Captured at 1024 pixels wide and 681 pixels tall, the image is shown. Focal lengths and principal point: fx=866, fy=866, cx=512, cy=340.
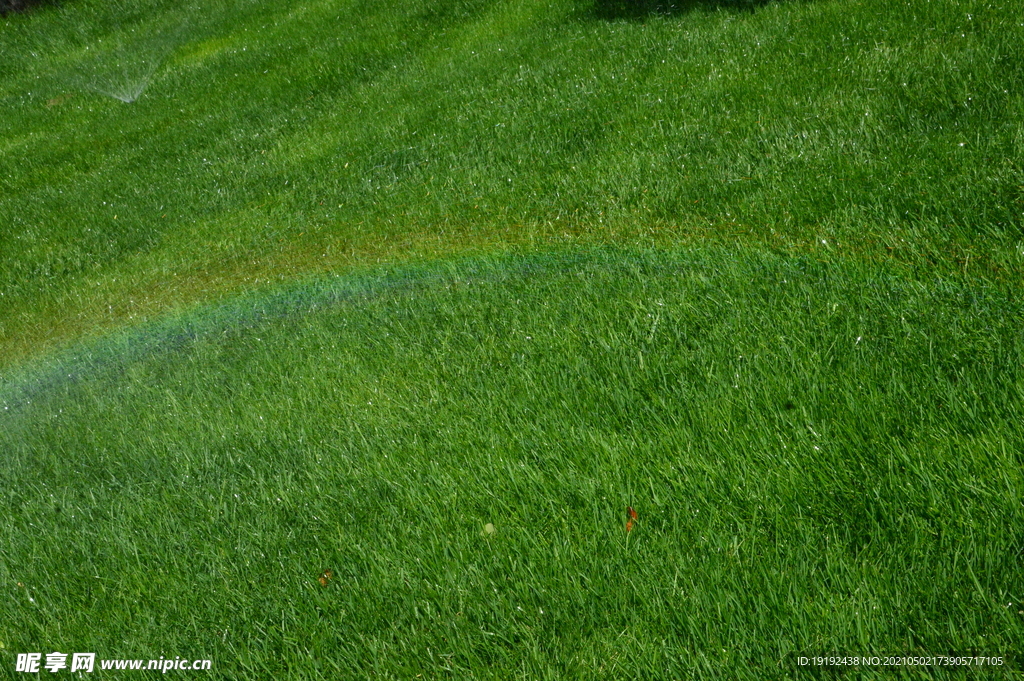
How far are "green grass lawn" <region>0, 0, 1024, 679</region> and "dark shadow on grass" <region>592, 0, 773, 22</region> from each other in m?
1.22

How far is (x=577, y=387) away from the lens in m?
4.18

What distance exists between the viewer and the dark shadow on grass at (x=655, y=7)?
35.3 feet

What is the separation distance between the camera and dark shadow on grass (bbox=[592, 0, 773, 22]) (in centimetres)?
1075

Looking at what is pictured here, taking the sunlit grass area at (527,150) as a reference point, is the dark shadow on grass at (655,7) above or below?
above

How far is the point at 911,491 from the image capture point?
9.71ft

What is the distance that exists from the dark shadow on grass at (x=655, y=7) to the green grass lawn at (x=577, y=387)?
4.01 feet

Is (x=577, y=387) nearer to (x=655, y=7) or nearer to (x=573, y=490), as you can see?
(x=573, y=490)

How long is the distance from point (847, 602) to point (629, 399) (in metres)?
1.49

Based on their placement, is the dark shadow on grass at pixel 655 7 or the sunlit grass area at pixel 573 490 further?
the dark shadow on grass at pixel 655 7

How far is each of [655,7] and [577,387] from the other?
9051 mm

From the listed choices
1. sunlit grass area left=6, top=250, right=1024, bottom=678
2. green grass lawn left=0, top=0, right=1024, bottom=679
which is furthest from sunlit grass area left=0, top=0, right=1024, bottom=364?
sunlit grass area left=6, top=250, right=1024, bottom=678

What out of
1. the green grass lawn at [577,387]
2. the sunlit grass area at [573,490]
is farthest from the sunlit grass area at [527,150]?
the sunlit grass area at [573,490]

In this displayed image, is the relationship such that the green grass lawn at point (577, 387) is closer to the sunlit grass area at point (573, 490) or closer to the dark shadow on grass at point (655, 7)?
the sunlit grass area at point (573, 490)

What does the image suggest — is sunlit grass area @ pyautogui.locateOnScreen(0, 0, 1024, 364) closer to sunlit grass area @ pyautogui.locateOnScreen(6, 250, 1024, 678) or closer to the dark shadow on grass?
the dark shadow on grass
